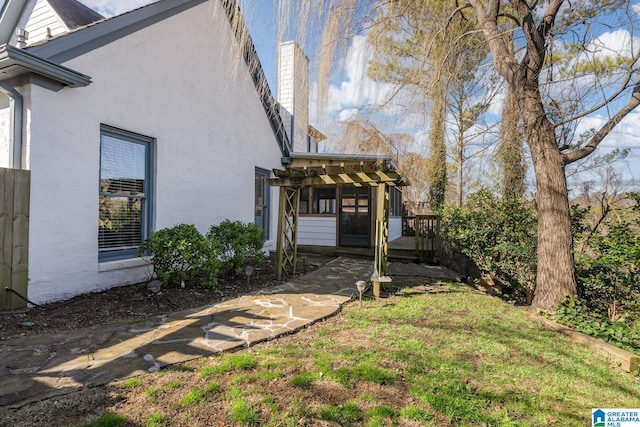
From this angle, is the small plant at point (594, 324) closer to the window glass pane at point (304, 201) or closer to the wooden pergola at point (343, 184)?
the wooden pergola at point (343, 184)

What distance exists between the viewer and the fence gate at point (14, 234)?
3.81 m

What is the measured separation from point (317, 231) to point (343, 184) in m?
4.92

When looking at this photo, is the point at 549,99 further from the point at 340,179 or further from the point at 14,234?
the point at 14,234

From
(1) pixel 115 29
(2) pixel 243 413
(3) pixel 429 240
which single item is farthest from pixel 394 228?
(2) pixel 243 413

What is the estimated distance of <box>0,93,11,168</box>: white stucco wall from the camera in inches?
160

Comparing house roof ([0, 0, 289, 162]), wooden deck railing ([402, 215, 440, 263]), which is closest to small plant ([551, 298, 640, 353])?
wooden deck railing ([402, 215, 440, 263])

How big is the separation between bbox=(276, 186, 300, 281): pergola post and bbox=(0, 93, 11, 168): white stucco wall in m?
4.01

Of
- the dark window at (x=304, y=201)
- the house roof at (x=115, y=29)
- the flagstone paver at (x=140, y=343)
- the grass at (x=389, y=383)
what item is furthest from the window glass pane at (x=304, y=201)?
the grass at (x=389, y=383)

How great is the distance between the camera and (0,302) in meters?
3.81

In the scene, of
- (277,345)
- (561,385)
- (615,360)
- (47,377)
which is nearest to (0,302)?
(47,377)

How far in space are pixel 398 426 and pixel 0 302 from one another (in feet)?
15.2

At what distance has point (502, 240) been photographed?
21.7 feet

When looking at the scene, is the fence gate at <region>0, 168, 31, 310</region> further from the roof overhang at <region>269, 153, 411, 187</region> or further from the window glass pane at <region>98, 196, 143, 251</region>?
the roof overhang at <region>269, 153, 411, 187</region>

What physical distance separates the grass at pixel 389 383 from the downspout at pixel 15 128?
3.37 m
